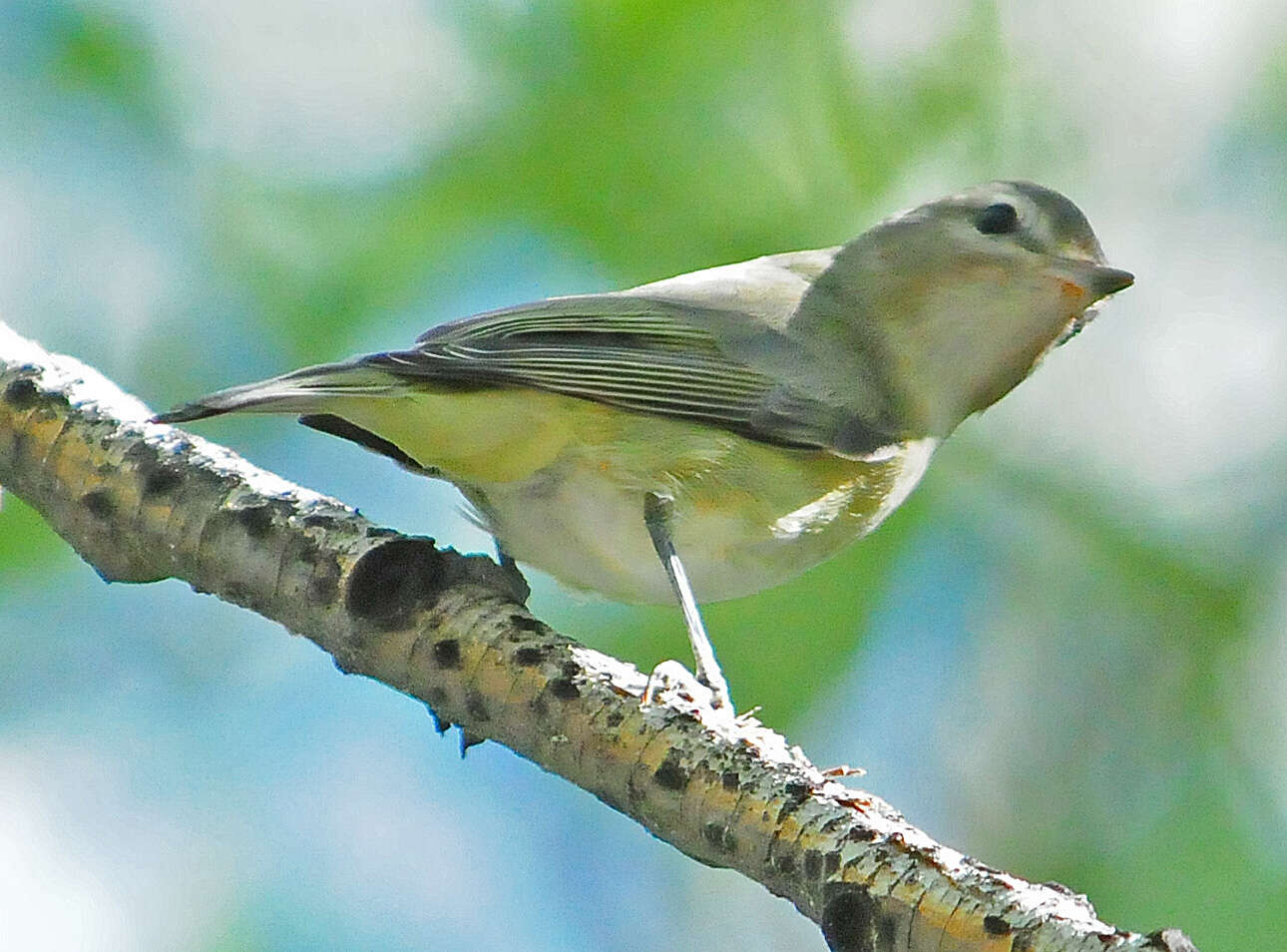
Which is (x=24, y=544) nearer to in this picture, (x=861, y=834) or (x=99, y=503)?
(x=99, y=503)

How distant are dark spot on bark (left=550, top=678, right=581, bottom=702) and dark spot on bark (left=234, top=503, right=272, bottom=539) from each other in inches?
29.0

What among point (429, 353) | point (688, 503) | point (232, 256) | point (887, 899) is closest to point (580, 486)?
point (688, 503)

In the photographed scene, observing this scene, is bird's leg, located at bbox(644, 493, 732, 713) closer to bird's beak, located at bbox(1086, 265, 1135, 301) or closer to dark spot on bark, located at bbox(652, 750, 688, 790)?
dark spot on bark, located at bbox(652, 750, 688, 790)

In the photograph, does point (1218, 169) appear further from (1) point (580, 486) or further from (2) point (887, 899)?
(2) point (887, 899)

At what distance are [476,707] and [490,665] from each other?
0.26ft

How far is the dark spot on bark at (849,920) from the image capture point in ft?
6.50

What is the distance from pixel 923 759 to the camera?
4.92 meters

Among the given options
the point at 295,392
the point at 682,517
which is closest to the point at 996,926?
the point at 682,517

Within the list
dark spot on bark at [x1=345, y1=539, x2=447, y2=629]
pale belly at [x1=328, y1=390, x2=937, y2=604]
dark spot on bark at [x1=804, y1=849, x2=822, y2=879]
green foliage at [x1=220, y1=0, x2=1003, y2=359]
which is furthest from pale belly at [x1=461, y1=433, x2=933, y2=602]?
green foliage at [x1=220, y1=0, x2=1003, y2=359]

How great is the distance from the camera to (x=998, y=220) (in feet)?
13.2

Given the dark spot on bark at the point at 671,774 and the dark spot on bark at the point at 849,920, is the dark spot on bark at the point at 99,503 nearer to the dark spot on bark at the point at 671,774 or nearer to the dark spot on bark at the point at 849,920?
the dark spot on bark at the point at 671,774

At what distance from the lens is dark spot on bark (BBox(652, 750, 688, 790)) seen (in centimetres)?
228

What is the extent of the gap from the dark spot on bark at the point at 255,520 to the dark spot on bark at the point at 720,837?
3.74 feet

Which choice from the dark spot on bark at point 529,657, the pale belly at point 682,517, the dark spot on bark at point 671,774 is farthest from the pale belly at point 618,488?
the dark spot on bark at point 671,774
